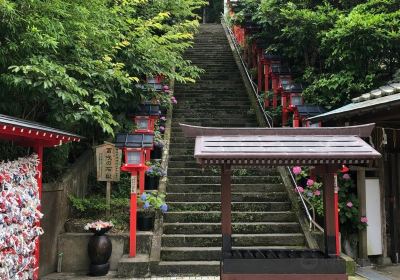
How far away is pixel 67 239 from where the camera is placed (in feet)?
29.2

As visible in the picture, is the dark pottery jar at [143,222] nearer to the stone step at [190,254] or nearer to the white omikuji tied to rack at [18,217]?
the stone step at [190,254]

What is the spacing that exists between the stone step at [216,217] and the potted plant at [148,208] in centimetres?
46

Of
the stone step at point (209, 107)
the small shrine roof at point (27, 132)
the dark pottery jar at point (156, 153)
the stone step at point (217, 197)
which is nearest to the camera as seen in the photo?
the small shrine roof at point (27, 132)

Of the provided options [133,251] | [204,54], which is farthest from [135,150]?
[204,54]

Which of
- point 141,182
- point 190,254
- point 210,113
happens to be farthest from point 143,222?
point 210,113

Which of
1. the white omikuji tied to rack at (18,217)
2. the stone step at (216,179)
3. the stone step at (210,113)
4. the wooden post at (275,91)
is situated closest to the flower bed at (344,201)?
the stone step at (216,179)

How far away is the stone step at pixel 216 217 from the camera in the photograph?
32.3ft

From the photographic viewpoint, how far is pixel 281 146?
19.1 feet

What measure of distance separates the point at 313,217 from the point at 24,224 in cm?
624

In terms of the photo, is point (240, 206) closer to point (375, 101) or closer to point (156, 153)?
point (156, 153)

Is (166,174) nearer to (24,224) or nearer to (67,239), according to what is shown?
(67,239)

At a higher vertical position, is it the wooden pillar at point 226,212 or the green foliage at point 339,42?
the green foliage at point 339,42

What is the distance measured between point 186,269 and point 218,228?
1.53 m

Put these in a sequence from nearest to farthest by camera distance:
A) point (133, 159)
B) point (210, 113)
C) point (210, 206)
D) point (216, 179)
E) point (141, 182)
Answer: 1. point (133, 159)
2. point (141, 182)
3. point (210, 206)
4. point (216, 179)
5. point (210, 113)
